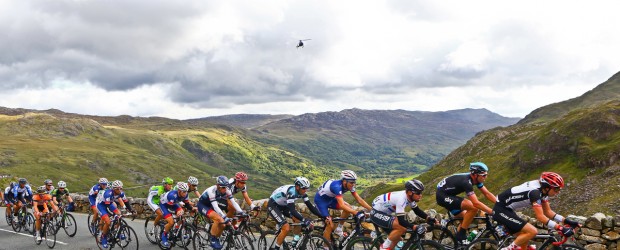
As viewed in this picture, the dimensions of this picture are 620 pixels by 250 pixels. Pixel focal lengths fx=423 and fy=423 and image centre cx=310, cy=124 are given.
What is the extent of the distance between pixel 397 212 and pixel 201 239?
7455 mm

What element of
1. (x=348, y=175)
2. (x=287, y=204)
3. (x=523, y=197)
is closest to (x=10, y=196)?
(x=287, y=204)

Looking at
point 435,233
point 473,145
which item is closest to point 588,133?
point 473,145

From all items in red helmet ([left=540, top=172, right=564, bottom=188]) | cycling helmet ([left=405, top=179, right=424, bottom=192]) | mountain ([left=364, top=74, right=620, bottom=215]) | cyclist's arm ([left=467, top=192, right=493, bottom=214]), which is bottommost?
mountain ([left=364, top=74, right=620, bottom=215])

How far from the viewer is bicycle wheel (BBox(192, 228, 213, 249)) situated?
14.7 meters

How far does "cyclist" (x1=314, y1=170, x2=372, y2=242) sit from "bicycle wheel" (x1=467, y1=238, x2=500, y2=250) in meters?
3.10

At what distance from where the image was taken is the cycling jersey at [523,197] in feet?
31.2

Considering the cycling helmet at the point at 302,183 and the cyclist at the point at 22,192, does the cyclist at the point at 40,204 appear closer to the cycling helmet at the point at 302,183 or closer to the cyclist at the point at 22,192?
the cyclist at the point at 22,192

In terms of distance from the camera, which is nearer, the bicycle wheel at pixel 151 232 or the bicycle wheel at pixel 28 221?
the bicycle wheel at pixel 151 232

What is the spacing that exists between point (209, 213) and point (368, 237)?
18.1 feet

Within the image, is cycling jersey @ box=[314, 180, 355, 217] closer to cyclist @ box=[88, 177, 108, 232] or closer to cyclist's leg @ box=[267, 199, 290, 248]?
cyclist's leg @ box=[267, 199, 290, 248]

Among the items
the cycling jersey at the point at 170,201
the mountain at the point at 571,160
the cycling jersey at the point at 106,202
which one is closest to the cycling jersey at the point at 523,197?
the cycling jersey at the point at 170,201

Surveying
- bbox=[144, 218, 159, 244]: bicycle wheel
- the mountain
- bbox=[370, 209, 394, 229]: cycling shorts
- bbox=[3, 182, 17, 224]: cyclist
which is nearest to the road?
bbox=[144, 218, 159, 244]: bicycle wheel

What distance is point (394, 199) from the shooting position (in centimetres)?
1128

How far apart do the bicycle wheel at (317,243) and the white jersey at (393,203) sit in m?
1.70
